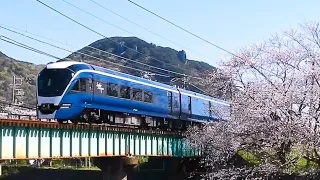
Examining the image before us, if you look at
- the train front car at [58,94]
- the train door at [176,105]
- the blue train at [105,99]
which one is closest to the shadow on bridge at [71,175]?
the train door at [176,105]

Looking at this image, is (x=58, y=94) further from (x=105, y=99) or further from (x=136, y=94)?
(x=136, y=94)

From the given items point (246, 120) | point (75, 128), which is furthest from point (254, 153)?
point (75, 128)

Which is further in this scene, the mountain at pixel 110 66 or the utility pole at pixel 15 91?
the mountain at pixel 110 66

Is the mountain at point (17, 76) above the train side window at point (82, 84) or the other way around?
above

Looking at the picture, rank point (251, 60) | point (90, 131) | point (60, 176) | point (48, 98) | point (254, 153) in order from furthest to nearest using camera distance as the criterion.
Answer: point (60, 176) → point (251, 60) → point (254, 153) → point (90, 131) → point (48, 98)

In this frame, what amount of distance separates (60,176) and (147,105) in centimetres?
2777

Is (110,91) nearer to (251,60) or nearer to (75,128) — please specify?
(75,128)

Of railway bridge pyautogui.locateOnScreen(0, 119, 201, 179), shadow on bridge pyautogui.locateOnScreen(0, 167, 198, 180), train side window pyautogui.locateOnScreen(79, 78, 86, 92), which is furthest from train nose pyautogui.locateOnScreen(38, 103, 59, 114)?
shadow on bridge pyautogui.locateOnScreen(0, 167, 198, 180)

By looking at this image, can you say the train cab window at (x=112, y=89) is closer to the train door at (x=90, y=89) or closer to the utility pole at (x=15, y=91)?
the train door at (x=90, y=89)

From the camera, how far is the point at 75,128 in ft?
86.2

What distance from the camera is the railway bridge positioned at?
22141 mm

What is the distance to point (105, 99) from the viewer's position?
2866 cm

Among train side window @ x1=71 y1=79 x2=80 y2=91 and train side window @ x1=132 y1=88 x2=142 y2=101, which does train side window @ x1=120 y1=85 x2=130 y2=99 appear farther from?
train side window @ x1=71 y1=79 x2=80 y2=91

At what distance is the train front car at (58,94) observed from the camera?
25734 mm
